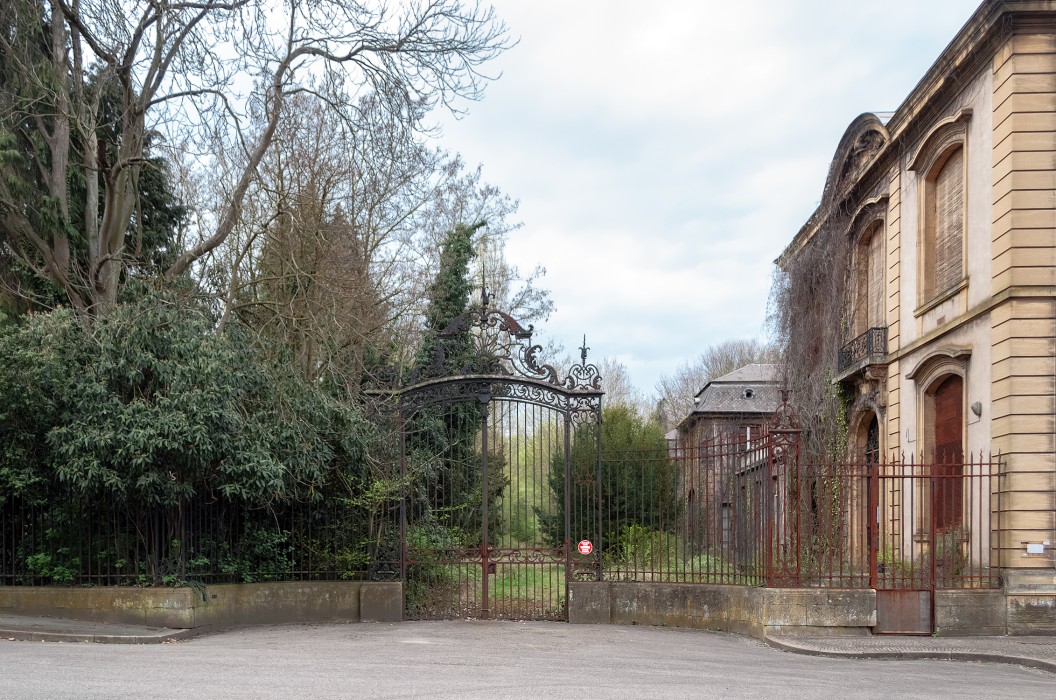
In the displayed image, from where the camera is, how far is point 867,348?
21.7 m

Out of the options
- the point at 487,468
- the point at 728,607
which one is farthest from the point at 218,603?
the point at 728,607

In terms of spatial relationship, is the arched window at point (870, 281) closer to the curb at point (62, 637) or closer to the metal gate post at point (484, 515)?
the metal gate post at point (484, 515)

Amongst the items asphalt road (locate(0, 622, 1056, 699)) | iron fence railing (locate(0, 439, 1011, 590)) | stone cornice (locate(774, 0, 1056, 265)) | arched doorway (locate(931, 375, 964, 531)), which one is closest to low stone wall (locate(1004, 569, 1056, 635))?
iron fence railing (locate(0, 439, 1011, 590))

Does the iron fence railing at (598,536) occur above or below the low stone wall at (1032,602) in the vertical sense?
above

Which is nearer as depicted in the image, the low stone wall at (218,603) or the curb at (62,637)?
the curb at (62,637)

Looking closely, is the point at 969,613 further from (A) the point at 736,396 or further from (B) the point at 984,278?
(A) the point at 736,396

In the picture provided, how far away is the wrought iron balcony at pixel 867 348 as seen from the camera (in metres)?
21.4

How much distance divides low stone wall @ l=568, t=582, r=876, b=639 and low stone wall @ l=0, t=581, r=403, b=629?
3.03 meters

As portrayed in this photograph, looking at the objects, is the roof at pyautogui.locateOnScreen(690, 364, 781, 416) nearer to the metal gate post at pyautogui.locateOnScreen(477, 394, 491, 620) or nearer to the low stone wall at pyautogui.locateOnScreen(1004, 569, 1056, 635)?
the low stone wall at pyautogui.locateOnScreen(1004, 569, 1056, 635)

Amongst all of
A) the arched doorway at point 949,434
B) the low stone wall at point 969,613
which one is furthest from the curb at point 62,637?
the arched doorway at point 949,434

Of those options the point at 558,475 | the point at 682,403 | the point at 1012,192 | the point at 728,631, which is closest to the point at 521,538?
the point at 558,475

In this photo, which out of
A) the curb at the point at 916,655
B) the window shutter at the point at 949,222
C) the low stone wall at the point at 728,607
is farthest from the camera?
the window shutter at the point at 949,222

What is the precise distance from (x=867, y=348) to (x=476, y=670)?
46.6 feet

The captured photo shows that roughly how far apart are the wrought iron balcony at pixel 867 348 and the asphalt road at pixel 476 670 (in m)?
9.47
